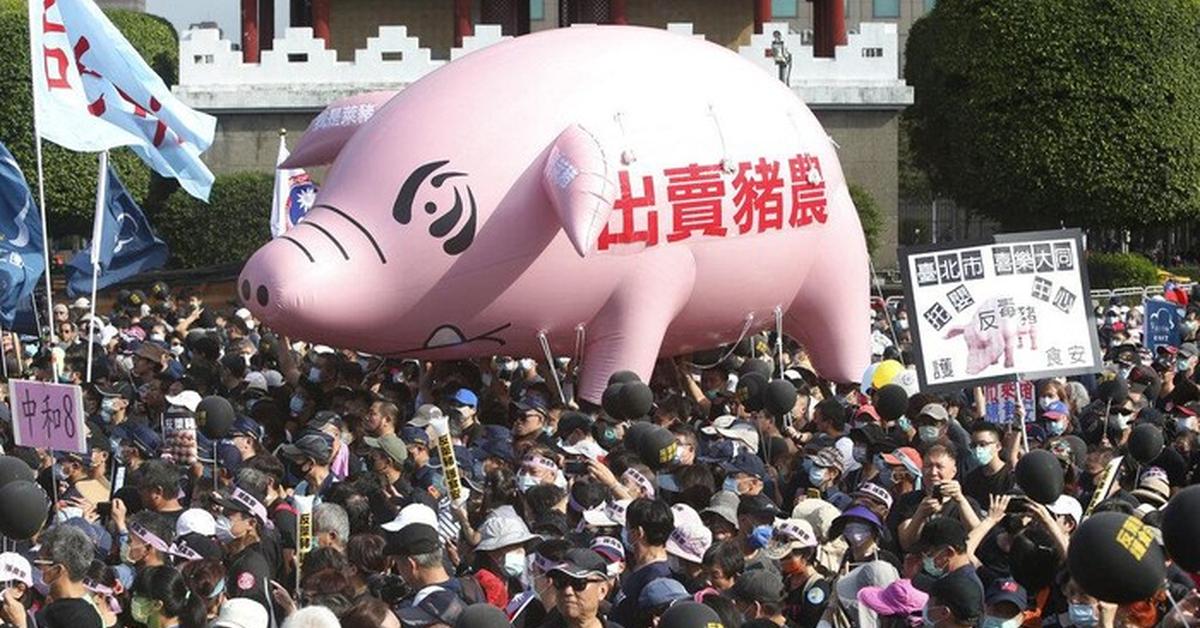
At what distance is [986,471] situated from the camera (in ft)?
33.0

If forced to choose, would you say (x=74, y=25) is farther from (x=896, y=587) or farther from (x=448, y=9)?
(x=448, y=9)

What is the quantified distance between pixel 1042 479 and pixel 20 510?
11.7ft

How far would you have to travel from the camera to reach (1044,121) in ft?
117

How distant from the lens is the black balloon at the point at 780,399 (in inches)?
476

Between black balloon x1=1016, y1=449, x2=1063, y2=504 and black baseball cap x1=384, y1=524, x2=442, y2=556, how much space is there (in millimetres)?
2076

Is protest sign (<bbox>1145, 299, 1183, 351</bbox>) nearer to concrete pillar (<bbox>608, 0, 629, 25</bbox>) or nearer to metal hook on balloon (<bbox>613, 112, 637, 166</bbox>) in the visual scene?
metal hook on balloon (<bbox>613, 112, 637, 166</bbox>)

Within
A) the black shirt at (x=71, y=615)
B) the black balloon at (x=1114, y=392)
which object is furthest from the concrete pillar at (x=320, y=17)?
the black shirt at (x=71, y=615)

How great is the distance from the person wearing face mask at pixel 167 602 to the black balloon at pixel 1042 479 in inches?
114

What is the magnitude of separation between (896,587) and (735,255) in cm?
761

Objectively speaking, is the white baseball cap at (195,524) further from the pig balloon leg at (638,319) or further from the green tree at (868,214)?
the green tree at (868,214)

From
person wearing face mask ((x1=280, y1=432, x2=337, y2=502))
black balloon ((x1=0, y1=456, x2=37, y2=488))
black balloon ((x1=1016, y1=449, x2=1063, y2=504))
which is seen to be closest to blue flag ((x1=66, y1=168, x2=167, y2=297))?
person wearing face mask ((x1=280, y1=432, x2=337, y2=502))

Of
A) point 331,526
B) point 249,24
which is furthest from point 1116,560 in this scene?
point 249,24

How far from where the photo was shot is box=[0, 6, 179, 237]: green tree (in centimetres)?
3419

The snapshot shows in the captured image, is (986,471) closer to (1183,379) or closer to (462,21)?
(1183,379)
